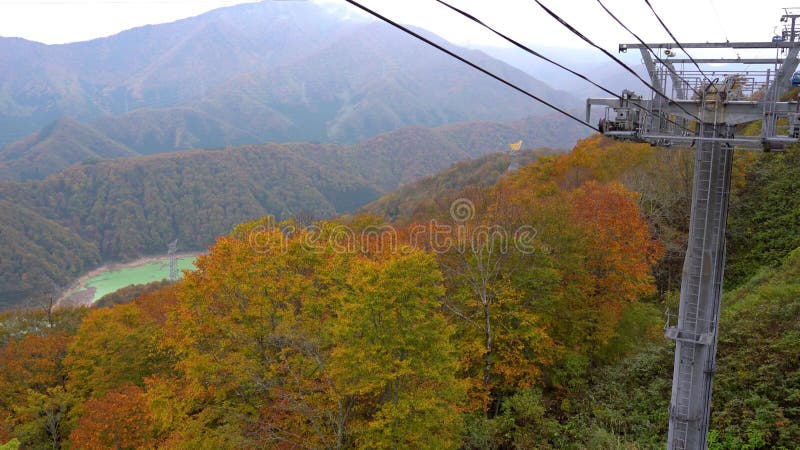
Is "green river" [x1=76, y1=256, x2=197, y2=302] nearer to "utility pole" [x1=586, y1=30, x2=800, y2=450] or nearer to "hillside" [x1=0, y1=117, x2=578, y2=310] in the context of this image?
"hillside" [x1=0, y1=117, x2=578, y2=310]

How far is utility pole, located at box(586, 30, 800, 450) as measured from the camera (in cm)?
941

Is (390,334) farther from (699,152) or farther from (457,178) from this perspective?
(457,178)

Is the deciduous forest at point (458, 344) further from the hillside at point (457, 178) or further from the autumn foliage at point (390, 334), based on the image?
the hillside at point (457, 178)

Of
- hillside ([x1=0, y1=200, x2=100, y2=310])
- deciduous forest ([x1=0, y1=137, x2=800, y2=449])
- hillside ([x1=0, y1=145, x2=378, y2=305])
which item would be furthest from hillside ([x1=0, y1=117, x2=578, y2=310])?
deciduous forest ([x1=0, y1=137, x2=800, y2=449])

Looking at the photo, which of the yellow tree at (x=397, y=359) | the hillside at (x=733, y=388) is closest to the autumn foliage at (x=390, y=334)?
the yellow tree at (x=397, y=359)

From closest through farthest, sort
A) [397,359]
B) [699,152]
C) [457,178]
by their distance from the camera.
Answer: [699,152]
[397,359]
[457,178]

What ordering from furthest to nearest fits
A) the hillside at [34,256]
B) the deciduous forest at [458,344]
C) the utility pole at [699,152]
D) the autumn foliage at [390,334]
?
the hillside at [34,256] → the autumn foliage at [390,334] → the deciduous forest at [458,344] → the utility pole at [699,152]

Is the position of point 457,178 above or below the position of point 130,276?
above

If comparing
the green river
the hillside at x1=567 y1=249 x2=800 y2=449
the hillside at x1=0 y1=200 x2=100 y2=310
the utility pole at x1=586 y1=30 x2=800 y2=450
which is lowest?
the green river

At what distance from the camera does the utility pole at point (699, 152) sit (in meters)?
9.41

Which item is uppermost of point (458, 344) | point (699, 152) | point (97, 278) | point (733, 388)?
point (699, 152)

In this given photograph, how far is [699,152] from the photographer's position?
10.1m

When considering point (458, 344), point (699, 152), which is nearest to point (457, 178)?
point (458, 344)

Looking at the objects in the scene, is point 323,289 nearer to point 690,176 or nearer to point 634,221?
point 634,221
